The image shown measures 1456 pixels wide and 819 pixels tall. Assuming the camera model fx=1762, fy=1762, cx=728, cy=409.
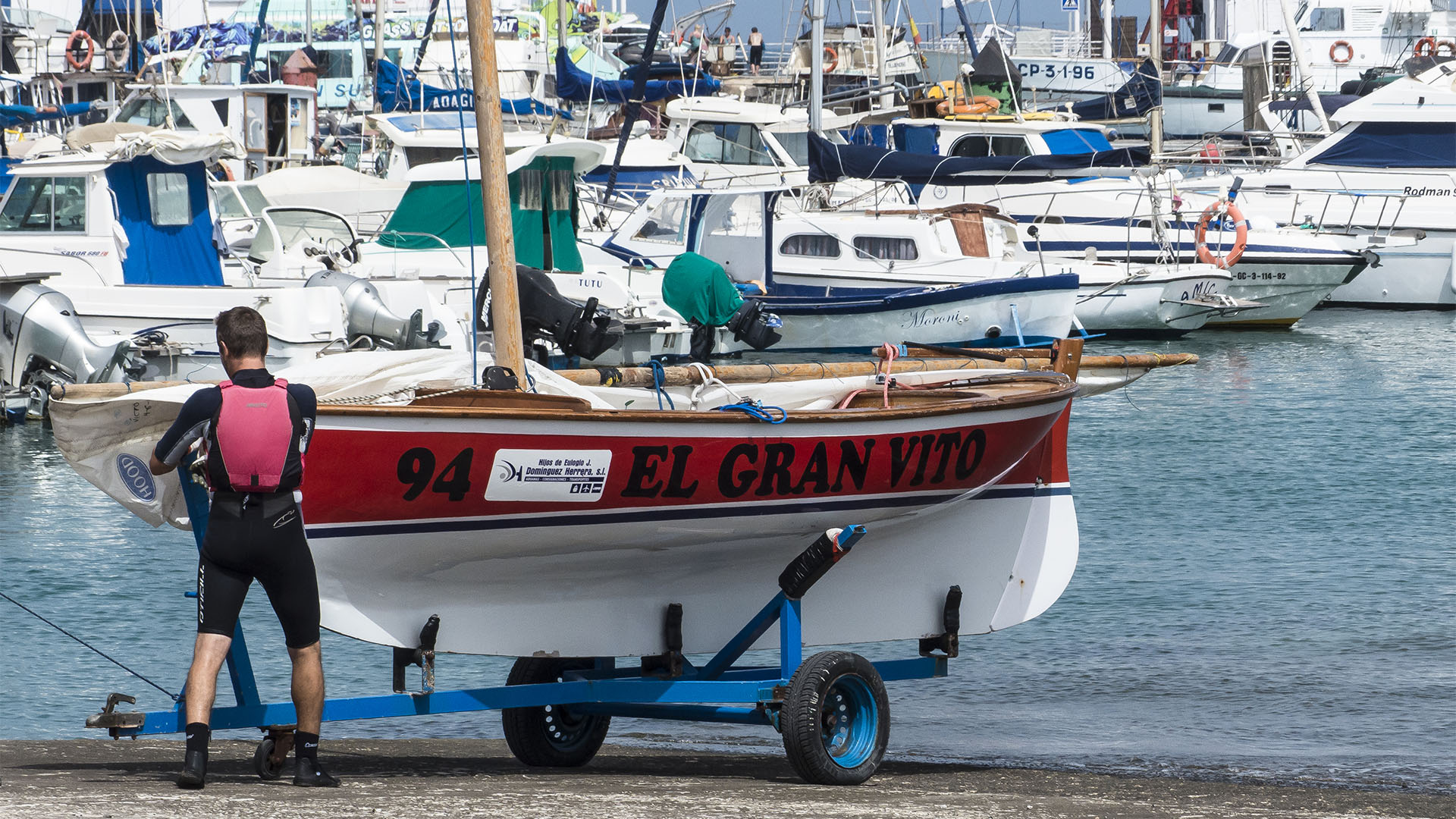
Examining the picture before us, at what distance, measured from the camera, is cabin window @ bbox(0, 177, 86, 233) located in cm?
1952

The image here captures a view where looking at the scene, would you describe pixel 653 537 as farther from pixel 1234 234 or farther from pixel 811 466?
pixel 1234 234

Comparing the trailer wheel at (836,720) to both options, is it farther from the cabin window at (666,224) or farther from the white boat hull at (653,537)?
the cabin window at (666,224)

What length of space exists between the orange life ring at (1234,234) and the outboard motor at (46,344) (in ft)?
54.3

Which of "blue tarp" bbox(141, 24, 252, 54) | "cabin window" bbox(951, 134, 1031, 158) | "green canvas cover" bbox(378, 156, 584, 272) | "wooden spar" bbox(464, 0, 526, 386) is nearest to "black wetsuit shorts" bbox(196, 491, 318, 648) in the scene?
"wooden spar" bbox(464, 0, 526, 386)

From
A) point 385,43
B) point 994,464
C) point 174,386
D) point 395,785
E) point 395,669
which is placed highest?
point 385,43

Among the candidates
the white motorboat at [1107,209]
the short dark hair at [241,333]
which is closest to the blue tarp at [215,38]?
the white motorboat at [1107,209]

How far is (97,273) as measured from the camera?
1925 cm

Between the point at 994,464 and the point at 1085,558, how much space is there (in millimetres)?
6508

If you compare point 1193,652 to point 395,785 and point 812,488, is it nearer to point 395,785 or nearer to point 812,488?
point 812,488

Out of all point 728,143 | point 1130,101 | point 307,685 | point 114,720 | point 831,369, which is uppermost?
point 1130,101

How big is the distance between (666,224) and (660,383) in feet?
61.1

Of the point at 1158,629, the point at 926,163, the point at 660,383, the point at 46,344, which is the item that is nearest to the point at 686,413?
the point at 660,383

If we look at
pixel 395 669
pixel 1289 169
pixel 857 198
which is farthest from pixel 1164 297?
pixel 395 669

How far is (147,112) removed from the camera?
3347 centimetres
